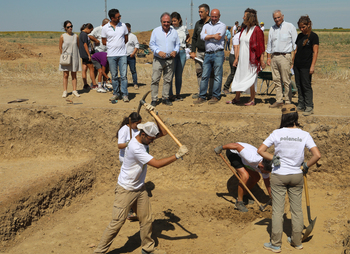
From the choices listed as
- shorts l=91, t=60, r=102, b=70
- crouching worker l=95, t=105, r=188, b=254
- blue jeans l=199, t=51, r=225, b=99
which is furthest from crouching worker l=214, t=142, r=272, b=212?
shorts l=91, t=60, r=102, b=70

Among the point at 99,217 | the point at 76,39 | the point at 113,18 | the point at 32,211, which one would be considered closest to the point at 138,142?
the point at 99,217

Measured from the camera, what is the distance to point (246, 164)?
5539 mm

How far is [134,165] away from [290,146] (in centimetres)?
201

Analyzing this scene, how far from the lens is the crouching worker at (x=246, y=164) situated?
521 cm

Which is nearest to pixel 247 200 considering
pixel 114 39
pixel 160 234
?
pixel 160 234

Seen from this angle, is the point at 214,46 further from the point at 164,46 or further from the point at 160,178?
the point at 160,178

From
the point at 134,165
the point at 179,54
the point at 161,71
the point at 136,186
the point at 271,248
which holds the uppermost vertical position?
the point at 179,54

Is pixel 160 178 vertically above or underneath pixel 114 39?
underneath

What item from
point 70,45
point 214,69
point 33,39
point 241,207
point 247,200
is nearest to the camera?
point 241,207

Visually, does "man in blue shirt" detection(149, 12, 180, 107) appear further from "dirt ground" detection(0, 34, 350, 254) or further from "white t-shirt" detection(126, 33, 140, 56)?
"white t-shirt" detection(126, 33, 140, 56)

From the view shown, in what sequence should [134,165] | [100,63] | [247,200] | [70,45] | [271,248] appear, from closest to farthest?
[134,165], [271,248], [247,200], [70,45], [100,63]

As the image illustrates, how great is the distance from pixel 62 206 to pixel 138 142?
10.8ft

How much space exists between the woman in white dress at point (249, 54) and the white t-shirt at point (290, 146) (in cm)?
330

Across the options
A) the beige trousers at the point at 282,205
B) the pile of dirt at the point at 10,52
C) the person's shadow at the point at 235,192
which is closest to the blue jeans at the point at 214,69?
the person's shadow at the point at 235,192
